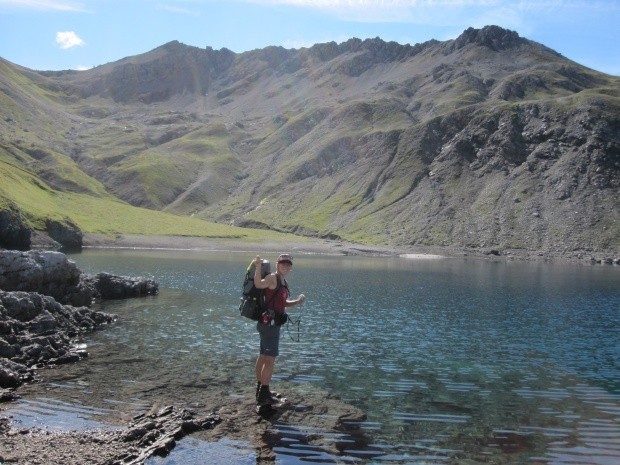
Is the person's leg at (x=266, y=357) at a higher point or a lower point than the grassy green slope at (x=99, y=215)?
lower

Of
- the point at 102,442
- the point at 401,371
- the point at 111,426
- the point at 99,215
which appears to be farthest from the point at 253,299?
the point at 99,215

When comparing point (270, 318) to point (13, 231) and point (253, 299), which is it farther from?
point (13, 231)

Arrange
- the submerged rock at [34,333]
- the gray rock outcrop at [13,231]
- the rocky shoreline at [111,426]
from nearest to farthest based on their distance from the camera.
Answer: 1. the rocky shoreline at [111,426]
2. the submerged rock at [34,333]
3. the gray rock outcrop at [13,231]

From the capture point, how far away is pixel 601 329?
46375 millimetres

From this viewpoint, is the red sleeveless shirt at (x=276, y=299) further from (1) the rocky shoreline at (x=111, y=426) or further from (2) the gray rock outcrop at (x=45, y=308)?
(2) the gray rock outcrop at (x=45, y=308)

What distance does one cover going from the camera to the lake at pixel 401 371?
18500 mm

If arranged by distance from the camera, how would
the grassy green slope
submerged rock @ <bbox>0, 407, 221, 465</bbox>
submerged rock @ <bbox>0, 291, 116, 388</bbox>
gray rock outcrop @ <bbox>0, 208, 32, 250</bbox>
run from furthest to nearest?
the grassy green slope, gray rock outcrop @ <bbox>0, 208, 32, 250</bbox>, submerged rock @ <bbox>0, 291, 116, 388</bbox>, submerged rock @ <bbox>0, 407, 221, 465</bbox>

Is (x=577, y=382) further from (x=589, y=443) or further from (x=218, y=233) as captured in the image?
(x=218, y=233)

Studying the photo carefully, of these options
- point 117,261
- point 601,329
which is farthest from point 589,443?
point 117,261

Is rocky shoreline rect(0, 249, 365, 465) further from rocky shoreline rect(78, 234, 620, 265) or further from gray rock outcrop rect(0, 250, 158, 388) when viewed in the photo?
rocky shoreline rect(78, 234, 620, 265)

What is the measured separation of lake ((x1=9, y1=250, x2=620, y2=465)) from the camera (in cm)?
1850

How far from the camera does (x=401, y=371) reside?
29.5m

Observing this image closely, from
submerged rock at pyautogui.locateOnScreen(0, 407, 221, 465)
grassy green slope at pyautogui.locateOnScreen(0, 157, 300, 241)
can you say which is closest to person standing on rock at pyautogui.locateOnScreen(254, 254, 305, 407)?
submerged rock at pyautogui.locateOnScreen(0, 407, 221, 465)

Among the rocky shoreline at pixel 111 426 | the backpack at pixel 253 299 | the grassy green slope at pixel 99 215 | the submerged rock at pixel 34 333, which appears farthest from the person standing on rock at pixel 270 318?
the grassy green slope at pixel 99 215
